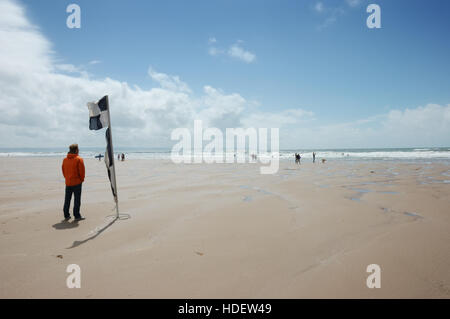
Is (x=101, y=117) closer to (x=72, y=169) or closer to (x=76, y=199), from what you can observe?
(x=72, y=169)

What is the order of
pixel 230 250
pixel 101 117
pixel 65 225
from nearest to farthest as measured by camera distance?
pixel 230 250 → pixel 65 225 → pixel 101 117

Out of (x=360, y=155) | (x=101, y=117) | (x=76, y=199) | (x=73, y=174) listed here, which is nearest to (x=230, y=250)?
(x=76, y=199)

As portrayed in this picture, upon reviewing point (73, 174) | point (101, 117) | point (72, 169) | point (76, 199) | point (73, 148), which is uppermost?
point (101, 117)

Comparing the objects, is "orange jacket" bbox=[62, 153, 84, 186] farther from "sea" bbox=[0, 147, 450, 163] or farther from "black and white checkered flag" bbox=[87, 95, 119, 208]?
"sea" bbox=[0, 147, 450, 163]

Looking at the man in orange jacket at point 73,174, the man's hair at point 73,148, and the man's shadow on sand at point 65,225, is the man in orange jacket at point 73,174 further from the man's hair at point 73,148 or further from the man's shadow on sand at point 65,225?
the man's shadow on sand at point 65,225

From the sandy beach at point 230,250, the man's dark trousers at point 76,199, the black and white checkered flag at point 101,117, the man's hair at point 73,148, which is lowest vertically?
→ the sandy beach at point 230,250

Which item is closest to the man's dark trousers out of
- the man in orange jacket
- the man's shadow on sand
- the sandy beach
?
the man in orange jacket

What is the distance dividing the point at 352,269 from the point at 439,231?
345cm

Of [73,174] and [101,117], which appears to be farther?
[101,117]

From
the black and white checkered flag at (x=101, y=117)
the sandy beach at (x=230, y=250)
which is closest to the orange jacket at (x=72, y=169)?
the black and white checkered flag at (x=101, y=117)

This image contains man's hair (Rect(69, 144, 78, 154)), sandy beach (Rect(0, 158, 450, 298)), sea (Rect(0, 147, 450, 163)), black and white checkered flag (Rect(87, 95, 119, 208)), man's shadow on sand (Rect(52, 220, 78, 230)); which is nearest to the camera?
sandy beach (Rect(0, 158, 450, 298))

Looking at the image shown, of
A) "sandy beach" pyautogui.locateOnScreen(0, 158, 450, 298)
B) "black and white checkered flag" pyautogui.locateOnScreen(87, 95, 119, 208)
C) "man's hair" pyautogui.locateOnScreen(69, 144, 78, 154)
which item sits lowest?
"sandy beach" pyautogui.locateOnScreen(0, 158, 450, 298)
